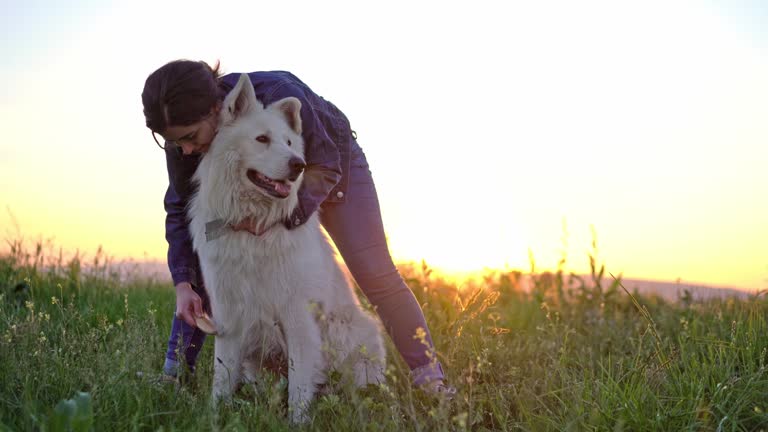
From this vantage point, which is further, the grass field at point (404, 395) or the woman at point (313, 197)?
the woman at point (313, 197)

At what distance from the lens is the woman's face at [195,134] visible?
11.1 ft

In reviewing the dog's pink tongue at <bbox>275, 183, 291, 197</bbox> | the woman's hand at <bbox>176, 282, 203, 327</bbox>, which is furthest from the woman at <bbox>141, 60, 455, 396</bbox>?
the dog's pink tongue at <bbox>275, 183, 291, 197</bbox>

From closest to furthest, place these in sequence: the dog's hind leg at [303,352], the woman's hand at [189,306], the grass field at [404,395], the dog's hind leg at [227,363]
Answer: the grass field at [404,395], the dog's hind leg at [303,352], the dog's hind leg at [227,363], the woman's hand at [189,306]

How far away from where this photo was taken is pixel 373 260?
3.91m

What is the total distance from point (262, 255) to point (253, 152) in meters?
0.57

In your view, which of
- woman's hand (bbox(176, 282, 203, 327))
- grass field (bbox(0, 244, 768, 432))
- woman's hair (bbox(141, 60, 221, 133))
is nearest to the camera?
grass field (bbox(0, 244, 768, 432))

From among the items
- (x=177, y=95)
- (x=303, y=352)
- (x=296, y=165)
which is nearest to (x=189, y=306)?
(x=303, y=352)

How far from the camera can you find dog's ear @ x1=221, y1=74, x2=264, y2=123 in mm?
3379

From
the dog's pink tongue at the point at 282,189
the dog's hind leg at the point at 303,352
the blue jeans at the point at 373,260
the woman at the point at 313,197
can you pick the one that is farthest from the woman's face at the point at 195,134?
the dog's hind leg at the point at 303,352

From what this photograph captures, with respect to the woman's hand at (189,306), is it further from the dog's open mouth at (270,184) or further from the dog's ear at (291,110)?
the dog's ear at (291,110)

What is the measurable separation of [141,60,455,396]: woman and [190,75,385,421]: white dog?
9cm

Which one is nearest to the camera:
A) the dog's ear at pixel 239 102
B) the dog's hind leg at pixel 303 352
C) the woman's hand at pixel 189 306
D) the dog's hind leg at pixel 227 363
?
the dog's ear at pixel 239 102

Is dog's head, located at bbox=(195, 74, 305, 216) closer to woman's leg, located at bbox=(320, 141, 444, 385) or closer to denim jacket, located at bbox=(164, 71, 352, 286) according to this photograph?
denim jacket, located at bbox=(164, 71, 352, 286)

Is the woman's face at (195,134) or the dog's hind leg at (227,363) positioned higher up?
the woman's face at (195,134)
